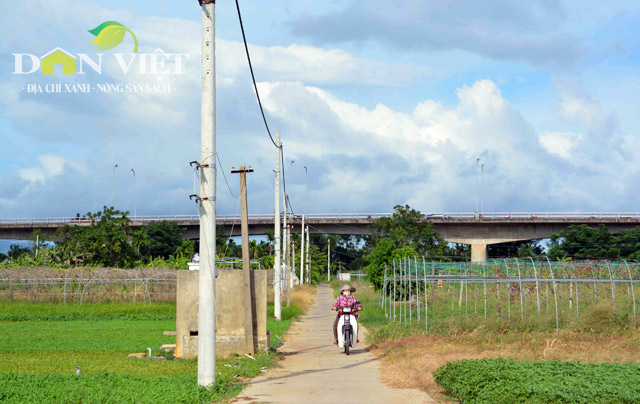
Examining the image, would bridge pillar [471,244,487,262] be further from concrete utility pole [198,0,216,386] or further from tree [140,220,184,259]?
concrete utility pole [198,0,216,386]

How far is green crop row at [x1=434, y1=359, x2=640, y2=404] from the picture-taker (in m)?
8.93

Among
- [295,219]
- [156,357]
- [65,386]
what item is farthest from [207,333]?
[295,219]

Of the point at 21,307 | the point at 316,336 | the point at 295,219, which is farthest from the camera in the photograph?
the point at 295,219

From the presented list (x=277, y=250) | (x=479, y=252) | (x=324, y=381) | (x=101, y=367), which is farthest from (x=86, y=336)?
(x=479, y=252)

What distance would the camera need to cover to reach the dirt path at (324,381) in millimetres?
10961

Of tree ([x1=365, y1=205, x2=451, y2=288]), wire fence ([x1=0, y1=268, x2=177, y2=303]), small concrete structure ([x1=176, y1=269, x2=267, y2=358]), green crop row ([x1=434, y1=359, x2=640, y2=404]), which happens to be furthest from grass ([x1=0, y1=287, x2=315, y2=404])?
tree ([x1=365, y1=205, x2=451, y2=288])

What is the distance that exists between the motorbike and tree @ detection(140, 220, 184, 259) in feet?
185

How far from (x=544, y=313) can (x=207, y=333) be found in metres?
11.7

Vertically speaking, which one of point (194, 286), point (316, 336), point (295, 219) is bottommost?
point (316, 336)

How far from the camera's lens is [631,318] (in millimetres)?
20062

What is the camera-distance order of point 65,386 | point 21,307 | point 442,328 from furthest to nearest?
1. point 21,307
2. point 442,328
3. point 65,386

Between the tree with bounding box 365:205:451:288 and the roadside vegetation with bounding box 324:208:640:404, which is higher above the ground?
the tree with bounding box 365:205:451:288

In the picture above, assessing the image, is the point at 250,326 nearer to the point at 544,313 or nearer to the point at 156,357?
the point at 156,357

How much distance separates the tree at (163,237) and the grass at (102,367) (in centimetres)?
3984
